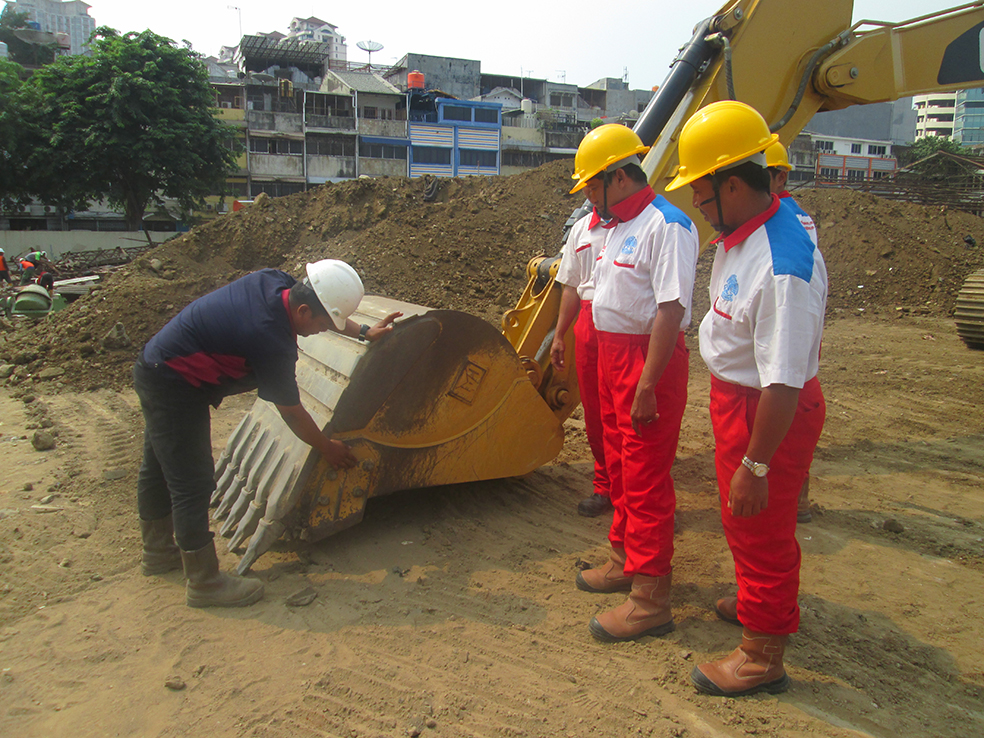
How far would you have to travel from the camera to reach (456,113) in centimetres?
4019

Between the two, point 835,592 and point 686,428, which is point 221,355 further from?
point 686,428

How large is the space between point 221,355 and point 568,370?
2.14 metres

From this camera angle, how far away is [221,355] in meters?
2.86

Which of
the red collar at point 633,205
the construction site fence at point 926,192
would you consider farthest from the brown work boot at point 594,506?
the construction site fence at point 926,192

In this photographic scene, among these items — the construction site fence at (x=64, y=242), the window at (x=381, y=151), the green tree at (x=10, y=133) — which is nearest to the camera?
the construction site fence at (x=64, y=242)

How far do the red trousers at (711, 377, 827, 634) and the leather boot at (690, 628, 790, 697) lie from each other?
0.07m

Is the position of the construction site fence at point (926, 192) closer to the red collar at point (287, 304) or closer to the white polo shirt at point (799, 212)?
the white polo shirt at point (799, 212)

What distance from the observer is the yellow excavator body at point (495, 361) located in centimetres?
323

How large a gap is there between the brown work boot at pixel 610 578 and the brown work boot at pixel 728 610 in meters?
0.42

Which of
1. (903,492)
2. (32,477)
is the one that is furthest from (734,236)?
(32,477)

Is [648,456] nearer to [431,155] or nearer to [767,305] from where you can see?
[767,305]

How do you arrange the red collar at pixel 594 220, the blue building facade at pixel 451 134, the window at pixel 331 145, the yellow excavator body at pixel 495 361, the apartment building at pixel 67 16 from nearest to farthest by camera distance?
the yellow excavator body at pixel 495 361
the red collar at pixel 594 220
the window at pixel 331 145
the blue building facade at pixel 451 134
the apartment building at pixel 67 16

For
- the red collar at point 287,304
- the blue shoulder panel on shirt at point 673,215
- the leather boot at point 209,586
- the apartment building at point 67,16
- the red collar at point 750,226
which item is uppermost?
the apartment building at point 67,16

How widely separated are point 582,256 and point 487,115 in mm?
39833
